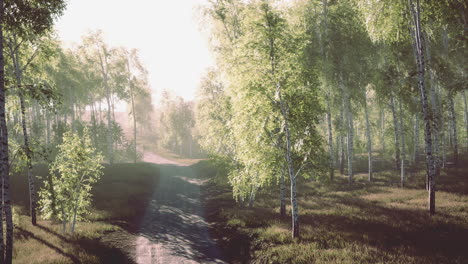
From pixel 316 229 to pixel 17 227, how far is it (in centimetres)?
1556

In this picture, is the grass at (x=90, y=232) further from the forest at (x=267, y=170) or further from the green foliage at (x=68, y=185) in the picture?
the green foliage at (x=68, y=185)

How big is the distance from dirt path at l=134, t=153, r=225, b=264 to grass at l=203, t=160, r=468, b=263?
0.88 m

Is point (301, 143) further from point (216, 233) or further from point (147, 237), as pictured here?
point (147, 237)

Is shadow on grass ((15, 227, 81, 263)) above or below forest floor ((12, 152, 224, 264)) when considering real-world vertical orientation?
above

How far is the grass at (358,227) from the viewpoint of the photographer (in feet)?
29.8

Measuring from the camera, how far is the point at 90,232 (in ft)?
46.3

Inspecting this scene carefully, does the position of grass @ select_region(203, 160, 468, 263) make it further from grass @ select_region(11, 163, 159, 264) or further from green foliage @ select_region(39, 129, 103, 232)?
green foliage @ select_region(39, 129, 103, 232)

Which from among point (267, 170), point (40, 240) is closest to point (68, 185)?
point (40, 240)

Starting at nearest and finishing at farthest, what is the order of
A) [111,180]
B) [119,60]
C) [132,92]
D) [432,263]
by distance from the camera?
[432,263] → [111,180] → [119,60] → [132,92]

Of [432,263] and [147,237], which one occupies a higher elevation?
[432,263]

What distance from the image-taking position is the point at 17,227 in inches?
558

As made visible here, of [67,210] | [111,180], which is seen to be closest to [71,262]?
[67,210]

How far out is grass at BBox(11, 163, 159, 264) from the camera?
11055 millimetres

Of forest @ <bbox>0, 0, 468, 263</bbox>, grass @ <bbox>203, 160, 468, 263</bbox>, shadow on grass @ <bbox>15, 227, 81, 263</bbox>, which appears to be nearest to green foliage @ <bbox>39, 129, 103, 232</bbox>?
forest @ <bbox>0, 0, 468, 263</bbox>
